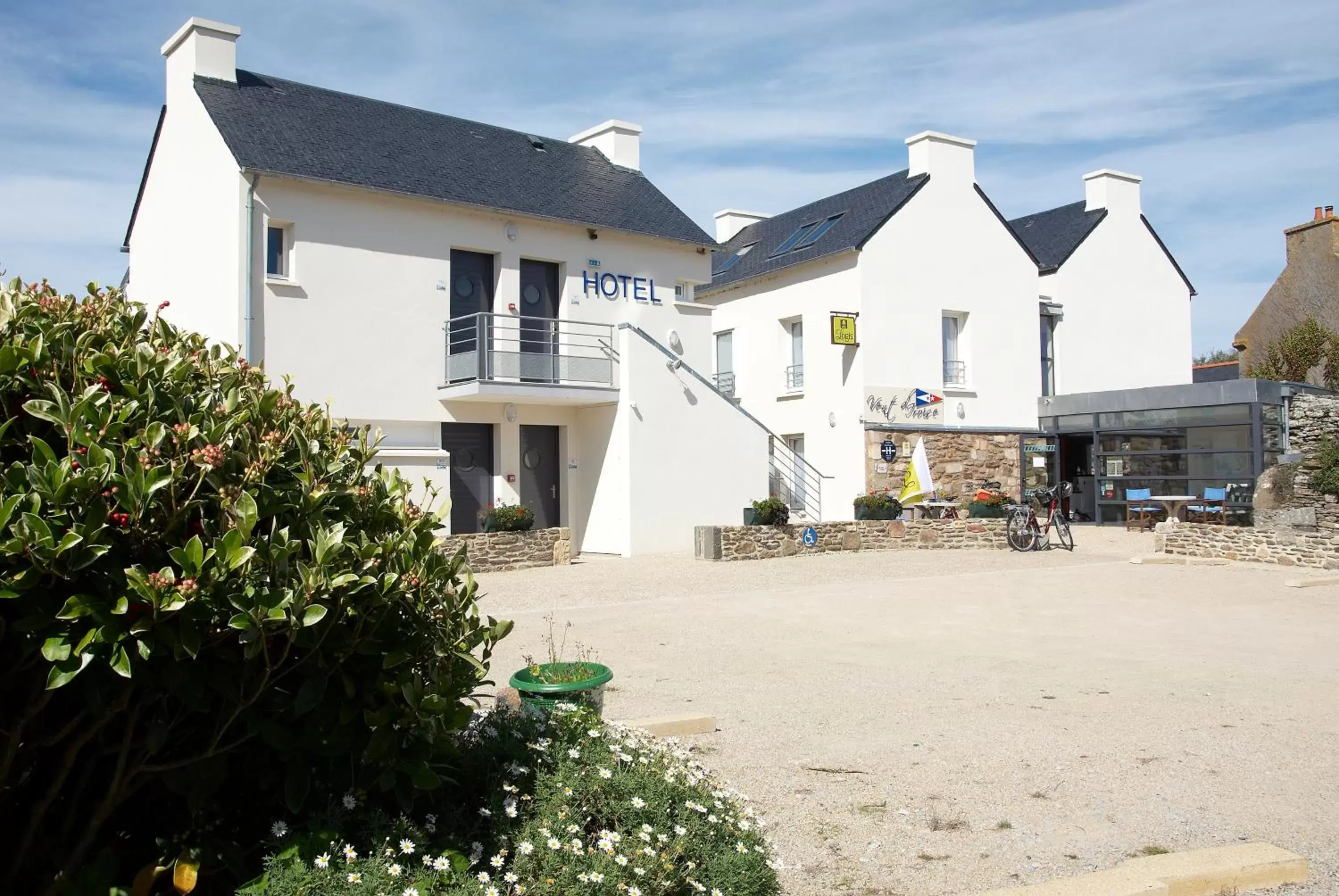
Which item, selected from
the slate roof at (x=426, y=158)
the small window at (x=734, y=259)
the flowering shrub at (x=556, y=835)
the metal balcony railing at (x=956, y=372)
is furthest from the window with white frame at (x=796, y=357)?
the flowering shrub at (x=556, y=835)

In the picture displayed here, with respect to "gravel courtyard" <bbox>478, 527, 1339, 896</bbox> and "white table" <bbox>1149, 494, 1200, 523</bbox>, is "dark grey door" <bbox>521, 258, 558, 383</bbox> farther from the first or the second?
"white table" <bbox>1149, 494, 1200, 523</bbox>

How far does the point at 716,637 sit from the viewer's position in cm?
1059

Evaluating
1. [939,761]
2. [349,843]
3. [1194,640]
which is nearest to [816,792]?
[939,761]

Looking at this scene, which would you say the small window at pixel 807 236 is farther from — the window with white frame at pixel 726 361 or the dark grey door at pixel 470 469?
the dark grey door at pixel 470 469

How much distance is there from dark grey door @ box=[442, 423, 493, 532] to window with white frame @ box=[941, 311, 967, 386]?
1187cm

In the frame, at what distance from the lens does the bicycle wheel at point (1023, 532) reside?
19500 mm

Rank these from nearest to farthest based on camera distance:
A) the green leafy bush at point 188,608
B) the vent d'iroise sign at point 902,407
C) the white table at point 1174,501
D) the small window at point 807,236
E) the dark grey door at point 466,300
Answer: the green leafy bush at point 188,608
the dark grey door at point 466,300
the white table at point 1174,501
the vent d'iroise sign at point 902,407
the small window at point 807,236

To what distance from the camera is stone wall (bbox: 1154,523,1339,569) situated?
16156mm

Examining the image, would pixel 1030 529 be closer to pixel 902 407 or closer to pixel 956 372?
pixel 902 407

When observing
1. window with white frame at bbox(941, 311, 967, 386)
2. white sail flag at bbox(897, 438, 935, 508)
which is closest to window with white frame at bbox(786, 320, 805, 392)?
window with white frame at bbox(941, 311, 967, 386)

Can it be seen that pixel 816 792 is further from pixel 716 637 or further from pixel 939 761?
pixel 716 637

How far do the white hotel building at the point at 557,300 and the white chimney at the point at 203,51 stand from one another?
52 mm

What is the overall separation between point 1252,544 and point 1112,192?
15.4 meters

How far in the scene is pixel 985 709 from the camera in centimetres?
738
